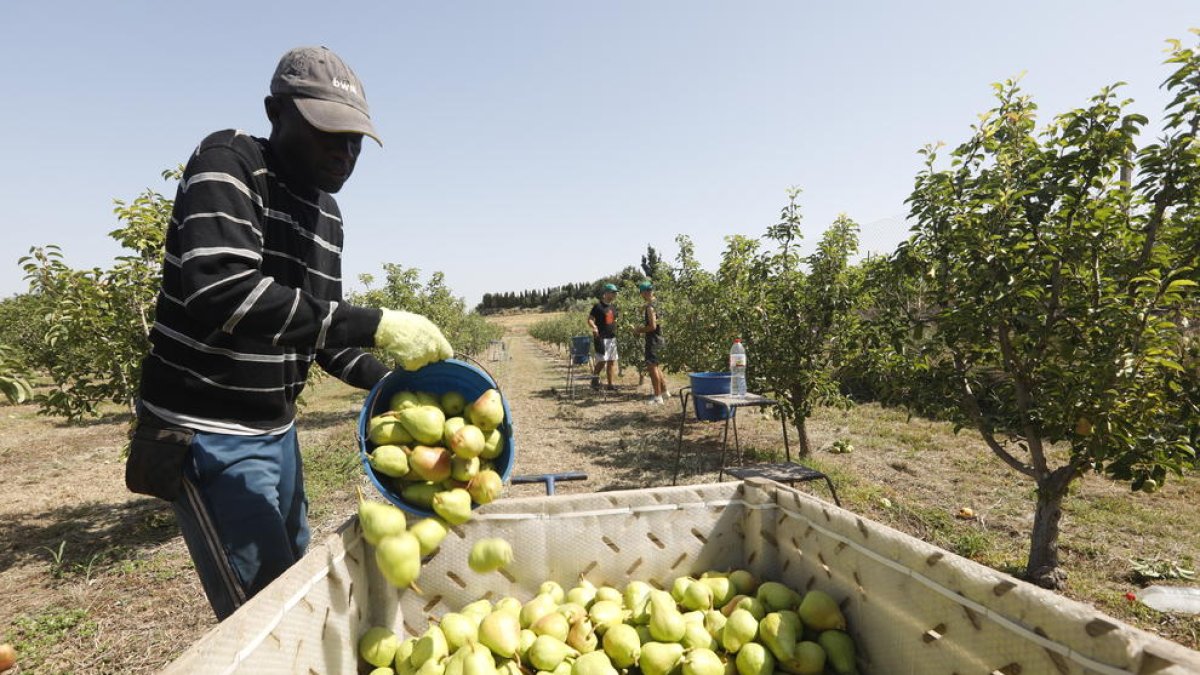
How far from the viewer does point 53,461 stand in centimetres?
810

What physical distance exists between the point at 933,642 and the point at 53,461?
11.6 meters

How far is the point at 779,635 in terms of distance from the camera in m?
1.54

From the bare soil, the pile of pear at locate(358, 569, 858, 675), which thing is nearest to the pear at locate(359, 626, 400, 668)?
the pile of pear at locate(358, 569, 858, 675)

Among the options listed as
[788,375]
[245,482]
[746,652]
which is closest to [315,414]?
[788,375]

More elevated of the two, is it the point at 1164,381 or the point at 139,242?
the point at 139,242

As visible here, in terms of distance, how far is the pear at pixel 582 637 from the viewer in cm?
159

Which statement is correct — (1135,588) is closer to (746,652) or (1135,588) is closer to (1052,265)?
(1052,265)

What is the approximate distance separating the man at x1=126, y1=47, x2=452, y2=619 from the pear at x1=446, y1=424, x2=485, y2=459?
12.0 inches

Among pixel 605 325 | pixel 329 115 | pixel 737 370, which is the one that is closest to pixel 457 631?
pixel 329 115

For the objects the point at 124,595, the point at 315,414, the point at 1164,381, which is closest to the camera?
the point at 1164,381

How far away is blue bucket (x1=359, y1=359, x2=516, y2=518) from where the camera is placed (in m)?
1.75

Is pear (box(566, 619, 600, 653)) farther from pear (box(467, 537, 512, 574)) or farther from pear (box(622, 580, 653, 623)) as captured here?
pear (box(467, 537, 512, 574))

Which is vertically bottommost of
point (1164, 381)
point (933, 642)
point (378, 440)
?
point (933, 642)

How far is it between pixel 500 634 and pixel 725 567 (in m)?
0.87
